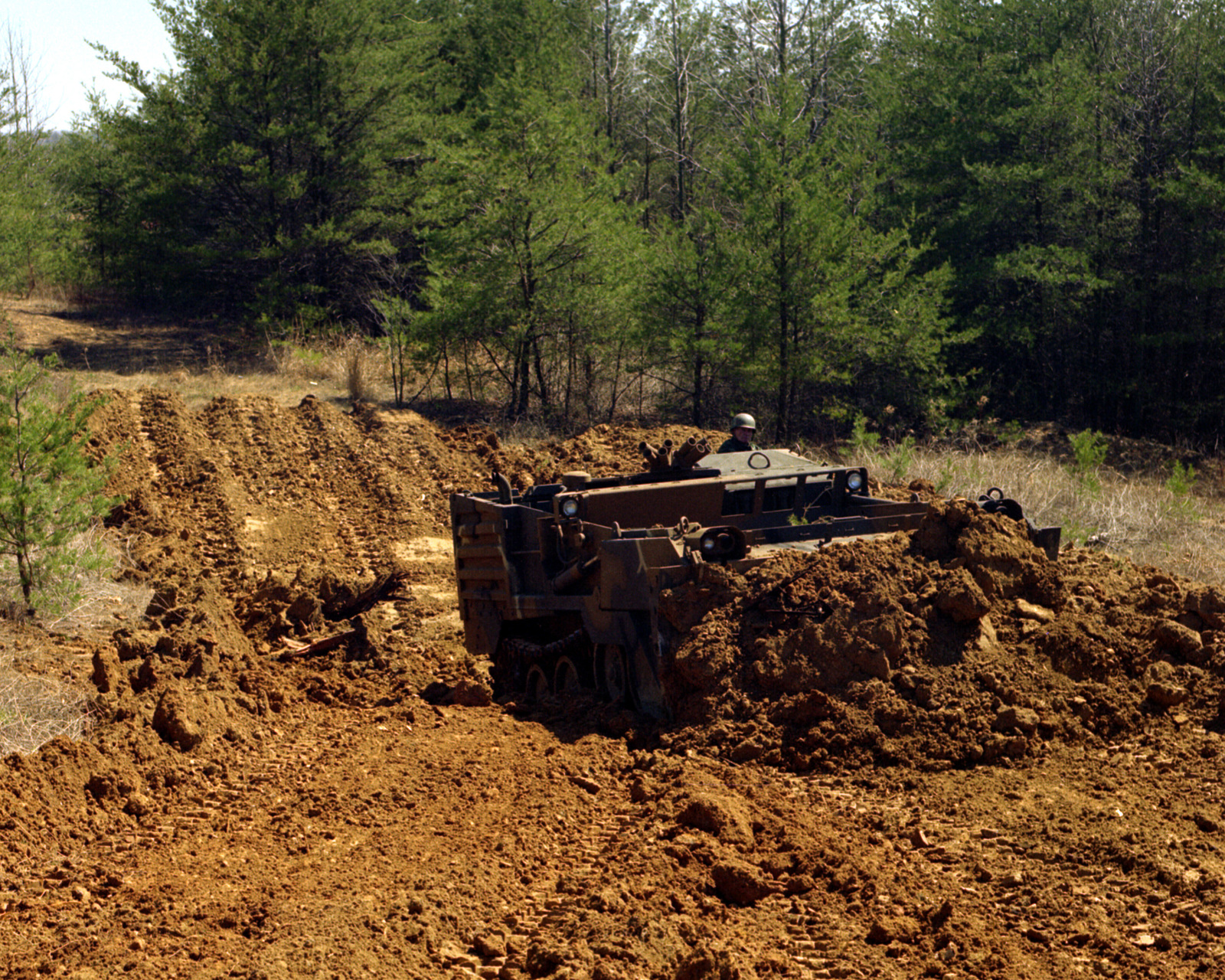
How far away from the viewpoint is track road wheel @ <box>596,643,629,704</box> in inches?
340

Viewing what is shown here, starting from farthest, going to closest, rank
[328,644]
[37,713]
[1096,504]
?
1. [1096,504]
2. [328,644]
3. [37,713]

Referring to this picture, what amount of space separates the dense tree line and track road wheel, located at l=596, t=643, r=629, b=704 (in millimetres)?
11913

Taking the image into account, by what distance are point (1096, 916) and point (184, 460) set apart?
50.0ft

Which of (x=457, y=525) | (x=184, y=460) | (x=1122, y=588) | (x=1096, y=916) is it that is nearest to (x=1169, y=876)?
(x=1096, y=916)

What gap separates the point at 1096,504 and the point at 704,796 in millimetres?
9650

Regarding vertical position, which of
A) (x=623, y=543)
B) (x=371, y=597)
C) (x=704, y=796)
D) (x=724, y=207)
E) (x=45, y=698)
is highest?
(x=724, y=207)

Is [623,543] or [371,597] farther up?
[623,543]

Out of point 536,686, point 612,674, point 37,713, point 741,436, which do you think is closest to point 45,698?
point 37,713

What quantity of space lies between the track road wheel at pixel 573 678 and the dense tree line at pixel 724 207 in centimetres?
1159

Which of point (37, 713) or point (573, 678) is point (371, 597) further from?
point (37, 713)

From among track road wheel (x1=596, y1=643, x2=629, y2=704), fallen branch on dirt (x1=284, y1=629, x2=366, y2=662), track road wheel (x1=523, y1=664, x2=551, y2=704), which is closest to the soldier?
track road wheel (x1=523, y1=664, x2=551, y2=704)

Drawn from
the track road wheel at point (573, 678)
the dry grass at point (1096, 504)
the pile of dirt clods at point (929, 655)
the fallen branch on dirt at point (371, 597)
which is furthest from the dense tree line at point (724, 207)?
the pile of dirt clods at point (929, 655)

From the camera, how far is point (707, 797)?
6398 millimetres

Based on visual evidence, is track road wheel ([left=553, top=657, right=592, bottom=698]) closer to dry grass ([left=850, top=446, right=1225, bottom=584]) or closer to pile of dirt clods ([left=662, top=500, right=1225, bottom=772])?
pile of dirt clods ([left=662, top=500, right=1225, bottom=772])
